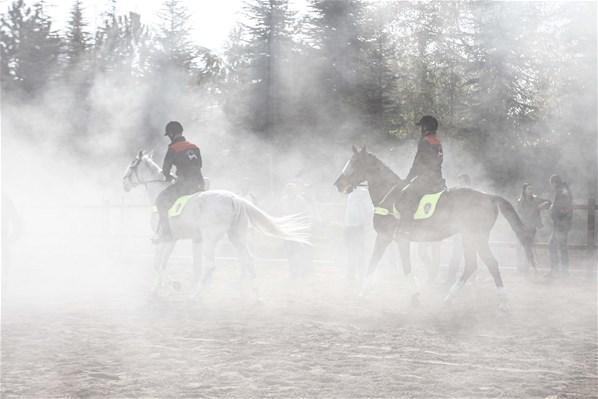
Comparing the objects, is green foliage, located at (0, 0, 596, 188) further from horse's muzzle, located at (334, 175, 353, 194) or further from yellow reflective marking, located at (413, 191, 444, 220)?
yellow reflective marking, located at (413, 191, 444, 220)

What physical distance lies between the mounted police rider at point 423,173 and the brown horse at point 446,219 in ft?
0.40

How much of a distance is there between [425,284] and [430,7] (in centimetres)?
2399

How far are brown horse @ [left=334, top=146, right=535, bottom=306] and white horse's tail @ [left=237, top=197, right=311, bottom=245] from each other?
982mm

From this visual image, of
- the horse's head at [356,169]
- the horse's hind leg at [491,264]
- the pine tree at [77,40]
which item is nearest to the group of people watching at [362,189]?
the horse's head at [356,169]

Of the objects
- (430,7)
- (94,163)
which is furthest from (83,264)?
(430,7)

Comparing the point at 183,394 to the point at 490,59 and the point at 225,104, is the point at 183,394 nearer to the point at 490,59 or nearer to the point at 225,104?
the point at 490,59

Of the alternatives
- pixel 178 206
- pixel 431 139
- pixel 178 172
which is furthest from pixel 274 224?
pixel 431 139

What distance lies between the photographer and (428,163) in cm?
1081

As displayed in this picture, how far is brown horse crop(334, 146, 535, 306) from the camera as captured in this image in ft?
35.7

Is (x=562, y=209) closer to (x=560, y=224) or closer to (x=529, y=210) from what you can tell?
(x=560, y=224)

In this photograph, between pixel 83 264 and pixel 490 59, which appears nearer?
pixel 83 264

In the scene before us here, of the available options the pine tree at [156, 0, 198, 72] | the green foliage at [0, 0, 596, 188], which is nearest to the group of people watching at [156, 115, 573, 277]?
the green foliage at [0, 0, 596, 188]

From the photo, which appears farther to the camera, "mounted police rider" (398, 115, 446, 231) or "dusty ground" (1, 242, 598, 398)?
"mounted police rider" (398, 115, 446, 231)

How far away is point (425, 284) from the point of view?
1371 cm
